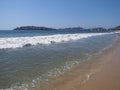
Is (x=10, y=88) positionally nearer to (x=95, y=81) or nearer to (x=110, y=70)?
(x=95, y=81)

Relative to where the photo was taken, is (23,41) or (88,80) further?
(23,41)

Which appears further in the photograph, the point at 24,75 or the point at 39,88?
the point at 24,75

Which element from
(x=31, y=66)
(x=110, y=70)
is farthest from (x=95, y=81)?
(x=31, y=66)

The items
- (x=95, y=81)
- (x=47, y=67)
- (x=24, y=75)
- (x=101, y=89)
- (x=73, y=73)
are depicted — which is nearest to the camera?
(x=101, y=89)

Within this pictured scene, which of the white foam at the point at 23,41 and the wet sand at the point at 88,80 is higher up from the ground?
the white foam at the point at 23,41

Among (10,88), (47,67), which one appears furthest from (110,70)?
(10,88)

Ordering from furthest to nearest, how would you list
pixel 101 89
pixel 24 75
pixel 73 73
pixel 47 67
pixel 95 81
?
pixel 47 67 < pixel 73 73 < pixel 24 75 < pixel 95 81 < pixel 101 89

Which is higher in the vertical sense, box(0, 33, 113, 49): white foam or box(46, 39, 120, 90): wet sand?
box(0, 33, 113, 49): white foam

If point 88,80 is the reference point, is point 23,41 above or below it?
above

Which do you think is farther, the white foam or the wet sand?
the white foam

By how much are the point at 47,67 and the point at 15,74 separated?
1756mm

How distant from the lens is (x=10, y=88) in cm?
630

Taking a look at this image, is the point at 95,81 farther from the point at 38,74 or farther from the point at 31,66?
the point at 31,66

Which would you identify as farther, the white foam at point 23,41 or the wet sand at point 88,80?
the white foam at point 23,41
